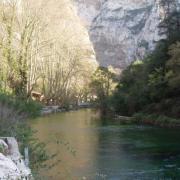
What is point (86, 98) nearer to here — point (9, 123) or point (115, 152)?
point (115, 152)

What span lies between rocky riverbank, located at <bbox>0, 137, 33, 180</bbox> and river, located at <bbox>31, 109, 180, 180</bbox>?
1.72 meters

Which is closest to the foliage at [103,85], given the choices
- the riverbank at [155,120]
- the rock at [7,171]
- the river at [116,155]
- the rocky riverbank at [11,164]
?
the riverbank at [155,120]

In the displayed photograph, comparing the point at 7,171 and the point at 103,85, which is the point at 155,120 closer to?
the point at 103,85

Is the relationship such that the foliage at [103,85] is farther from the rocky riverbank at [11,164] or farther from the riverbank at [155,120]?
the rocky riverbank at [11,164]

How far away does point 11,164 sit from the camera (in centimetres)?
973

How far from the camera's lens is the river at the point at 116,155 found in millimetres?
18022

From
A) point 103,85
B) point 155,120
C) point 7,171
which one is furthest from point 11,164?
point 103,85

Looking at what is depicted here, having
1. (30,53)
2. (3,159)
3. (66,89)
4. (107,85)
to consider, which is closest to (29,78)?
(30,53)

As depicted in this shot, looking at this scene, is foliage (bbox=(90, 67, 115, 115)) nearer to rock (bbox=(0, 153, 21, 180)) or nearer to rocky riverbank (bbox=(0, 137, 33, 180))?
rocky riverbank (bbox=(0, 137, 33, 180))

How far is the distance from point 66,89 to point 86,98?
22333 millimetres

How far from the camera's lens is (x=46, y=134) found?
31.1 metres

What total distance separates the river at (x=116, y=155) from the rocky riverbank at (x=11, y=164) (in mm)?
1722

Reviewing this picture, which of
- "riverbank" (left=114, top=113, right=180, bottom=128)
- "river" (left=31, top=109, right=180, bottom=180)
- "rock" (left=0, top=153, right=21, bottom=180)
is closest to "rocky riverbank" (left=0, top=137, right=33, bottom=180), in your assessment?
"rock" (left=0, top=153, right=21, bottom=180)

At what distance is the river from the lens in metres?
18.0
